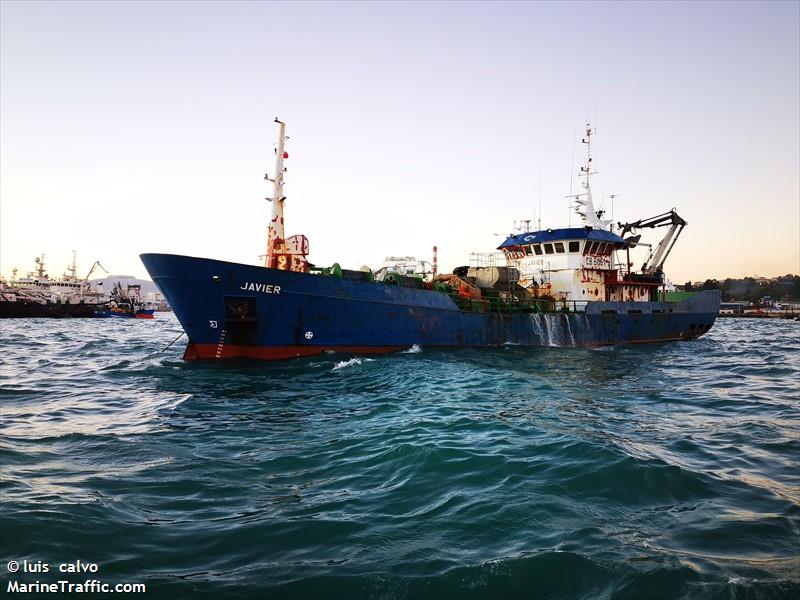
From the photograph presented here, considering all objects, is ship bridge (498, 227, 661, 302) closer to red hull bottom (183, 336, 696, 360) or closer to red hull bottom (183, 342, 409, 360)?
red hull bottom (183, 336, 696, 360)

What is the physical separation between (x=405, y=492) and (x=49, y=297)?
94259 mm

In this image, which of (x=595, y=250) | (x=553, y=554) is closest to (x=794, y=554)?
(x=553, y=554)

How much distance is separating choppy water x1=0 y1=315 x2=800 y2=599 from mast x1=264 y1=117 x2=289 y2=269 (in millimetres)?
8224

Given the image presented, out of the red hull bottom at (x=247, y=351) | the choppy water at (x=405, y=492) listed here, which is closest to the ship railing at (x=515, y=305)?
the red hull bottom at (x=247, y=351)

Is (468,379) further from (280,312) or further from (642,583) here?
(642,583)

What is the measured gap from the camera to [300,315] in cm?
1647

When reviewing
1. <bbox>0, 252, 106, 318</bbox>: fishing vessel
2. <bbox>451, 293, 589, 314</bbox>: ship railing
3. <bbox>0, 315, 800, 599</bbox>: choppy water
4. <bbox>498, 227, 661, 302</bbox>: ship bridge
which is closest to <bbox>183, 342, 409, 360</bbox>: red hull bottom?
<bbox>0, 315, 800, 599</bbox>: choppy water

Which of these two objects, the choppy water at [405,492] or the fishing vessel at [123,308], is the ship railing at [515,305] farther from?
the fishing vessel at [123,308]

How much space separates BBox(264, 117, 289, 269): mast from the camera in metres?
18.1

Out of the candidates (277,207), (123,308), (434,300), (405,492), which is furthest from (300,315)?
(123,308)

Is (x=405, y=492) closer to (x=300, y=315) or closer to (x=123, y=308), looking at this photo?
(x=300, y=315)

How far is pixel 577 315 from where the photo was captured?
82.0 ft

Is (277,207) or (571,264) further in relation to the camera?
(571,264)

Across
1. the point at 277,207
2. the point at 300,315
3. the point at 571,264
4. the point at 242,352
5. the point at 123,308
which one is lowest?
the point at 242,352
